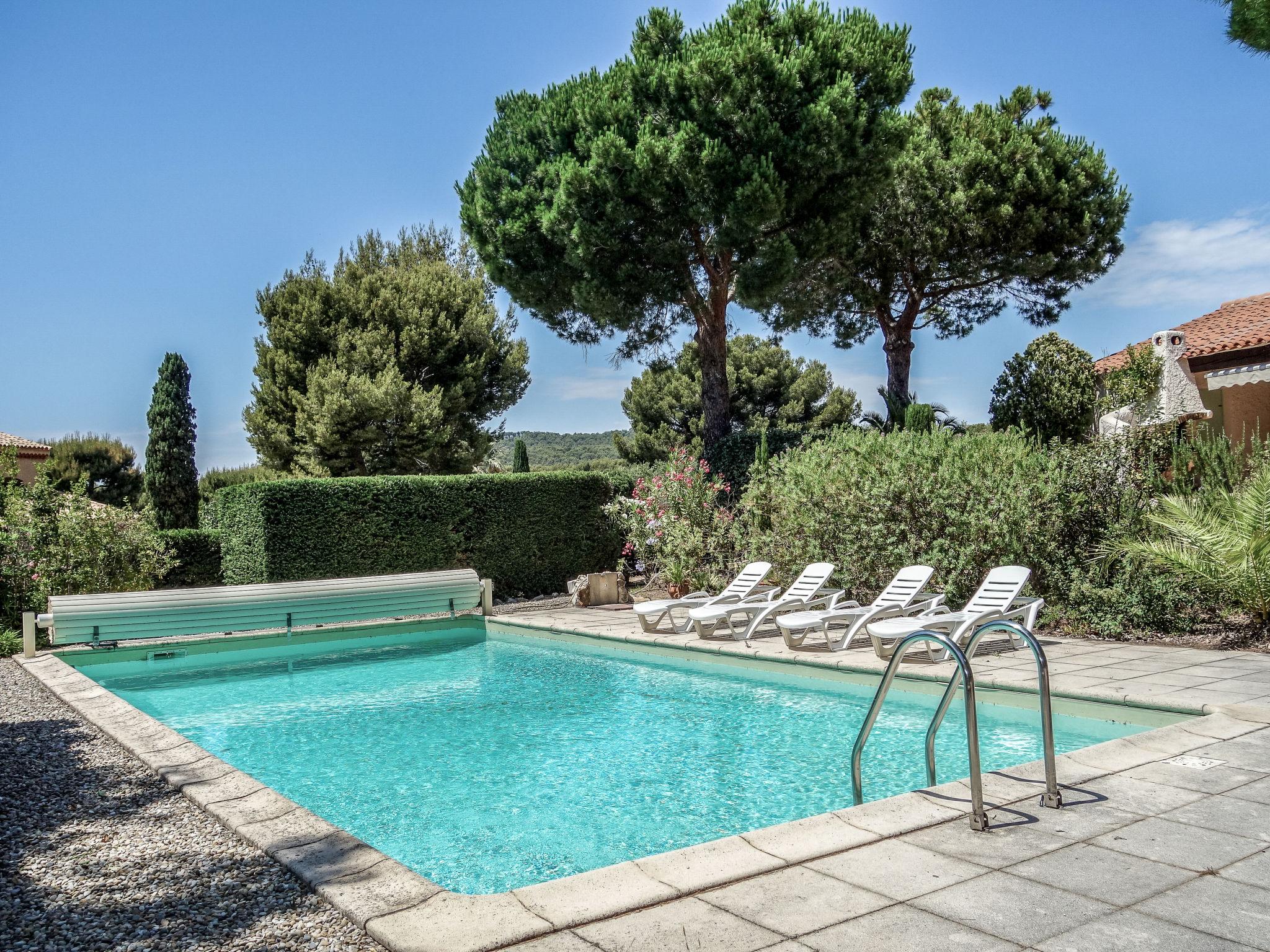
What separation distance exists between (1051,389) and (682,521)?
1042 centimetres

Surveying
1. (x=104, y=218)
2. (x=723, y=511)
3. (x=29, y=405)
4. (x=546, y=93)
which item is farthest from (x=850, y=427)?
(x=29, y=405)

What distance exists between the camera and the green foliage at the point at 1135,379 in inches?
646

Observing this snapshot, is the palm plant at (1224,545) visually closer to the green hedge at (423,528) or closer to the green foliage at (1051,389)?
the green hedge at (423,528)

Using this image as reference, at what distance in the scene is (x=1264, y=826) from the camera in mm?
3645

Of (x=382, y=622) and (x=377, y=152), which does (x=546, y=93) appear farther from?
(x=382, y=622)

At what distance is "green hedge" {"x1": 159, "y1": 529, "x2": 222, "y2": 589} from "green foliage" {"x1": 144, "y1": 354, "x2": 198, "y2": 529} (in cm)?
382

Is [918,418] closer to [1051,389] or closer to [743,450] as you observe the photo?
[743,450]

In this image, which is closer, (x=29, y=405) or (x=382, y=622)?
(x=382, y=622)

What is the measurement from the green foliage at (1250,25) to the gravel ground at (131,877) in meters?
10.4

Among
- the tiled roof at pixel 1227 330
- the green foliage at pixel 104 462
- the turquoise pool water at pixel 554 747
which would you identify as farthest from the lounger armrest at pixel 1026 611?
the green foliage at pixel 104 462

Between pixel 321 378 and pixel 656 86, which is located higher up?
pixel 656 86

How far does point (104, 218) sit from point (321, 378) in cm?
998

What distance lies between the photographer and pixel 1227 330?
57.4 ft

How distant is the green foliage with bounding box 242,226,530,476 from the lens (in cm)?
2462
